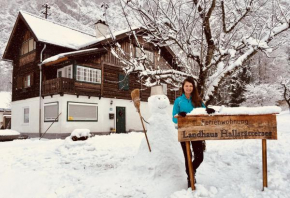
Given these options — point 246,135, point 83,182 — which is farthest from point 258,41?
point 83,182

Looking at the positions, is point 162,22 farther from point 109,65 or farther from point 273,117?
point 109,65

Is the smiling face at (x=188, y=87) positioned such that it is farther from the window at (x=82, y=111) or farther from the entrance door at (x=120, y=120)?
the entrance door at (x=120, y=120)

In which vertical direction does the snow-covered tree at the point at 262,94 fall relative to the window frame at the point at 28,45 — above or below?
below

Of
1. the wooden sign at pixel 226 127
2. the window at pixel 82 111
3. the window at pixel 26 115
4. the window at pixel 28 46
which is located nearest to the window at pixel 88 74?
the window at pixel 82 111

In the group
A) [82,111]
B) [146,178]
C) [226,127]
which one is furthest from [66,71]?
[226,127]

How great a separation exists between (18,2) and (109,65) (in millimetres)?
110342

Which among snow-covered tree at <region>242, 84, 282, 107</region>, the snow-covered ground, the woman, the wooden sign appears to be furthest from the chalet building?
snow-covered tree at <region>242, 84, 282, 107</region>

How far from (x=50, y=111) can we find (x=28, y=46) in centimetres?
597

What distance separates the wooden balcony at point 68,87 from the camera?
14.5 meters

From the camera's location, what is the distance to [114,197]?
4.07 meters

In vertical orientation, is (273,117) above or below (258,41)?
below

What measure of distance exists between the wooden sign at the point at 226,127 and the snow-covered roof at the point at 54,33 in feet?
46.5

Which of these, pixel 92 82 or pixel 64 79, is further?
pixel 92 82

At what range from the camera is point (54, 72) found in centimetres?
1716
